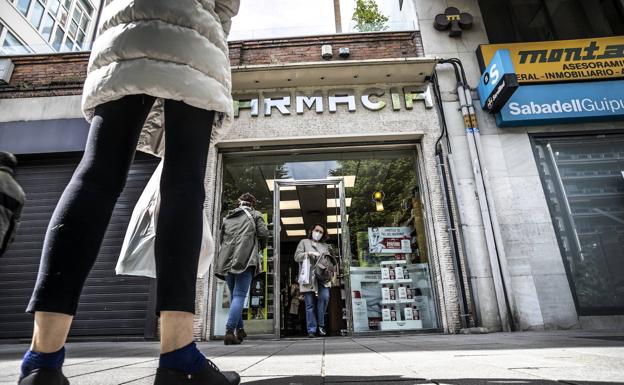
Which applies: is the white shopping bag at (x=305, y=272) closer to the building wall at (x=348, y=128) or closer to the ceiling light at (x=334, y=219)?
the ceiling light at (x=334, y=219)

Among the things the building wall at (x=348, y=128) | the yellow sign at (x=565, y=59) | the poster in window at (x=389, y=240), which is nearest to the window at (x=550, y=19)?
the yellow sign at (x=565, y=59)

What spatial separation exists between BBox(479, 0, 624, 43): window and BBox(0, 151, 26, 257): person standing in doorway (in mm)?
7936

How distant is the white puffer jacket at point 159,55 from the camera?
3.92 feet

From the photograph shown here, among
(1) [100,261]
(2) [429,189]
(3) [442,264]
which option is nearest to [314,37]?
(2) [429,189]

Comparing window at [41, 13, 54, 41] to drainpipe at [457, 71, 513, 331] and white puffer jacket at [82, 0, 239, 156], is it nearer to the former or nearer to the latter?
drainpipe at [457, 71, 513, 331]

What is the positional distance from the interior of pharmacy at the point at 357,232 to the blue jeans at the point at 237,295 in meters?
1.44

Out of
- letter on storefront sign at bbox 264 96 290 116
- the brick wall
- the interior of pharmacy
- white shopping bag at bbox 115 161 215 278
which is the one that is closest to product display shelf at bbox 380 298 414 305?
the interior of pharmacy

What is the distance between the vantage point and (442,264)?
17.7 feet

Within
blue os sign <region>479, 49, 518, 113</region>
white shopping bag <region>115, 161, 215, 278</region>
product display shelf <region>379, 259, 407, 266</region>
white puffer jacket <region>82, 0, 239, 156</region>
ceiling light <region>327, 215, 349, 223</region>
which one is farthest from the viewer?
ceiling light <region>327, 215, 349, 223</region>

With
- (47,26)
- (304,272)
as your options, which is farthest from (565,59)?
(47,26)

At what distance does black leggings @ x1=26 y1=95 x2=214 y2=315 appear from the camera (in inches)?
39.5

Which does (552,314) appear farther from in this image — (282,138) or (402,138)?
(282,138)

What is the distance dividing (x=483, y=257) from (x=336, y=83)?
13.1 ft

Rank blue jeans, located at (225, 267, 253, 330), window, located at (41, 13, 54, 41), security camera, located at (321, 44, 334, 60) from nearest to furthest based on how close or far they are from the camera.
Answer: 1. blue jeans, located at (225, 267, 253, 330)
2. security camera, located at (321, 44, 334, 60)
3. window, located at (41, 13, 54, 41)
